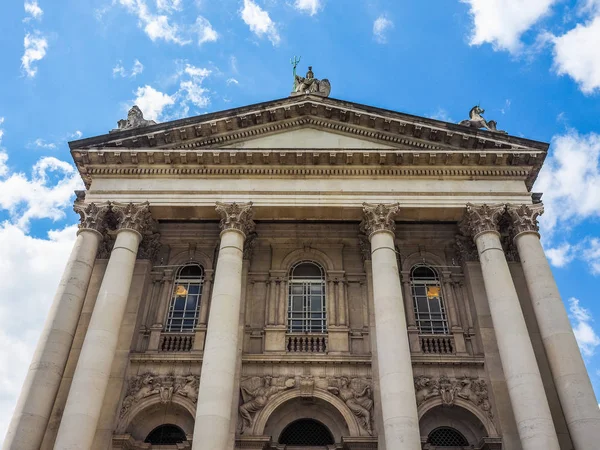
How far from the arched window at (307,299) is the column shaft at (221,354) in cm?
268

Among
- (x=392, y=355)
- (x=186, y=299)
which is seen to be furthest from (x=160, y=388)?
(x=392, y=355)

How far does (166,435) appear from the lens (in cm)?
1659

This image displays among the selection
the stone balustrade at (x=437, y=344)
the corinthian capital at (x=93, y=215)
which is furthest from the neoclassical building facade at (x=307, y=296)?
the corinthian capital at (x=93, y=215)

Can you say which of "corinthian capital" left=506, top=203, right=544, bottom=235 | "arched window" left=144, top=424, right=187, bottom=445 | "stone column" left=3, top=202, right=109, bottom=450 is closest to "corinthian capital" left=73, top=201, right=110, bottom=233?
"stone column" left=3, top=202, right=109, bottom=450

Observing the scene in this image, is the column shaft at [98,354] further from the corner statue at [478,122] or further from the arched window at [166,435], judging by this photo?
the corner statue at [478,122]

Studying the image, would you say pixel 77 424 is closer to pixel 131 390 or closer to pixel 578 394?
pixel 131 390

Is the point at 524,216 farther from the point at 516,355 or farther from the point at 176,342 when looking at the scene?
the point at 176,342

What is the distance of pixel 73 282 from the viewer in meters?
16.5

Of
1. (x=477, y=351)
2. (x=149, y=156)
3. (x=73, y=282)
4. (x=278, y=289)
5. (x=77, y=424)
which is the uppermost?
(x=149, y=156)

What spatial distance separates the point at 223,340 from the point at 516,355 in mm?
7831

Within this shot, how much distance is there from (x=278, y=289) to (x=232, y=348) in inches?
160

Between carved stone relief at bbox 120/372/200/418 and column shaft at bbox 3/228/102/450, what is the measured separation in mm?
2174

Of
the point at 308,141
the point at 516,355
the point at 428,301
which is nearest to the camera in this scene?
the point at 516,355

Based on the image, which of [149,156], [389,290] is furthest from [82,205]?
[389,290]
